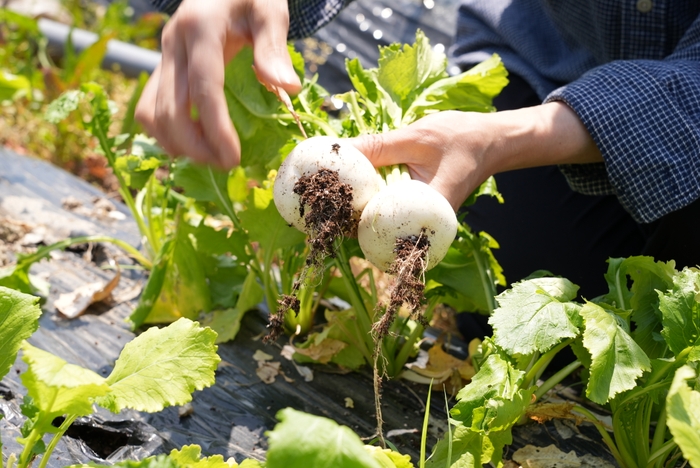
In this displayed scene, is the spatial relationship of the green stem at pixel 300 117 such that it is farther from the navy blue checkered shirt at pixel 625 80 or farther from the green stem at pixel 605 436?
the green stem at pixel 605 436

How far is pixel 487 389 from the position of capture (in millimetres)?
1157

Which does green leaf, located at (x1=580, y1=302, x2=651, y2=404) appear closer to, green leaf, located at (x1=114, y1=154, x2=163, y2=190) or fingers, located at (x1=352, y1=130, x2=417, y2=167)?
fingers, located at (x1=352, y1=130, x2=417, y2=167)

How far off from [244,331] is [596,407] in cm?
97

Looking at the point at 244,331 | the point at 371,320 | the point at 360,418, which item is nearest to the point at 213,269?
the point at 244,331

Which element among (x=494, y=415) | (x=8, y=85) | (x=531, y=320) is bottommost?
(x=494, y=415)

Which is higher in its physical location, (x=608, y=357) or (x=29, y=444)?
(x=29, y=444)

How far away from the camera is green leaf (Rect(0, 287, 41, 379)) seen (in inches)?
44.2

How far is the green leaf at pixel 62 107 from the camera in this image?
73.1 inches

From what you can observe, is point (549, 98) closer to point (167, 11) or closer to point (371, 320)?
point (371, 320)

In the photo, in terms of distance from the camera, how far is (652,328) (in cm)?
136

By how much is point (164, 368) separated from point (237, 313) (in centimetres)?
71

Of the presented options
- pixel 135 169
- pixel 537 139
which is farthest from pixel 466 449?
pixel 135 169

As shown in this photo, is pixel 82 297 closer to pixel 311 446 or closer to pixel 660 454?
pixel 311 446

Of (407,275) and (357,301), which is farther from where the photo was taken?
(357,301)
